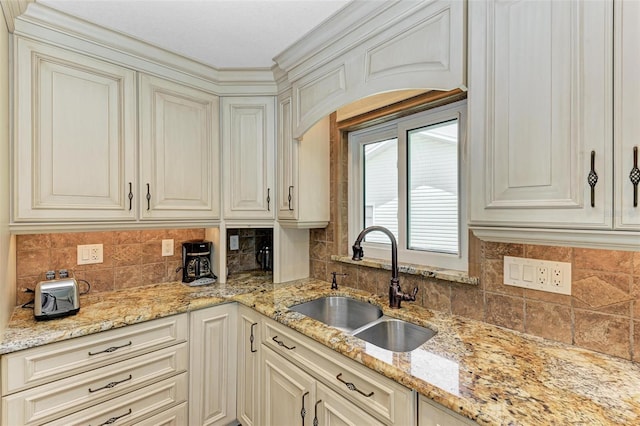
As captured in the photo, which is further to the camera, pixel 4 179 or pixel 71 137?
pixel 71 137

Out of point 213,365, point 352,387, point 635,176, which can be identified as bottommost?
point 213,365

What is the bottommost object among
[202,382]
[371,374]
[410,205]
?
[202,382]

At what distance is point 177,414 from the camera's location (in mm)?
1634

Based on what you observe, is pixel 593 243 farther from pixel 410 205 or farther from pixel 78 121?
pixel 78 121

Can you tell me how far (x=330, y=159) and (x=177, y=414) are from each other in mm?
1771

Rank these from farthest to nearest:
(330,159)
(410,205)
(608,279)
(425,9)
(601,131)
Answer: (330,159)
(410,205)
(425,9)
(608,279)
(601,131)

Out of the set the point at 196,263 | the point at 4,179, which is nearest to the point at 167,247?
the point at 196,263

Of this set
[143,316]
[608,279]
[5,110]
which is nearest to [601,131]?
[608,279]

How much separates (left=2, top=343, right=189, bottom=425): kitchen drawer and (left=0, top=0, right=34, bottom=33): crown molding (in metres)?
1.56

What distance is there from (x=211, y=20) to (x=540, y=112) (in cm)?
146

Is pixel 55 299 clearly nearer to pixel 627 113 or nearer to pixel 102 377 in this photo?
pixel 102 377

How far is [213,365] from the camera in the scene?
5.75 feet

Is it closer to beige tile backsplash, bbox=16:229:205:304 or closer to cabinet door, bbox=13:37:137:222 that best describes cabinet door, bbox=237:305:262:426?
beige tile backsplash, bbox=16:229:205:304

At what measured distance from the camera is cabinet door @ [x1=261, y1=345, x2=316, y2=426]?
134cm
